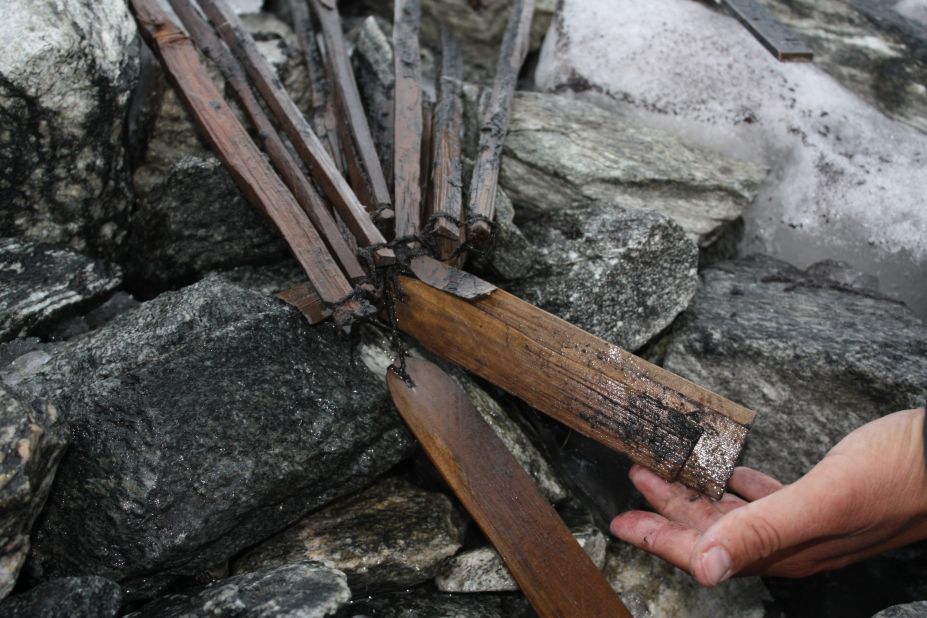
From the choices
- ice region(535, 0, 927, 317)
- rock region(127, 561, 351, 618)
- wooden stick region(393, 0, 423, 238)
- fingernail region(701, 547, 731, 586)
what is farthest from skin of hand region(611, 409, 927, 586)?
ice region(535, 0, 927, 317)

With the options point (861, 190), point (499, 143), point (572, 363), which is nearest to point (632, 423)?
point (572, 363)

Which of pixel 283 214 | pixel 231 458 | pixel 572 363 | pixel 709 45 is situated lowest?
pixel 231 458

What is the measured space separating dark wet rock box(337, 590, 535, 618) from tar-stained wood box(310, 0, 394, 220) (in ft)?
4.48

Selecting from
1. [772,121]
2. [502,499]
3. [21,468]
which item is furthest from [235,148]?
[772,121]

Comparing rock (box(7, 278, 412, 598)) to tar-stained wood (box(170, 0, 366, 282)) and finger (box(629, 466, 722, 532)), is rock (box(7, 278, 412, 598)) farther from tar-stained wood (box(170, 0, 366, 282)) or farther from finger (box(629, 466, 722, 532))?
finger (box(629, 466, 722, 532))

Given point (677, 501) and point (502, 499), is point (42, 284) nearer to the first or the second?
point (502, 499)

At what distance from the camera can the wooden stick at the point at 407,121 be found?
2989 mm

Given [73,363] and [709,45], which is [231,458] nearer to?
[73,363]

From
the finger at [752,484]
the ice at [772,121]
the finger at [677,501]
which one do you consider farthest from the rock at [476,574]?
the ice at [772,121]

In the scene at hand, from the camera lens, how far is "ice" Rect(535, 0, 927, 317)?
12.7ft

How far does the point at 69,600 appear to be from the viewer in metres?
2.17

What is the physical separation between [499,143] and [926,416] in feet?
6.48

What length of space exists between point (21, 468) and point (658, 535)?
1.95 metres

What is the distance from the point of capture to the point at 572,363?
8.75ft
